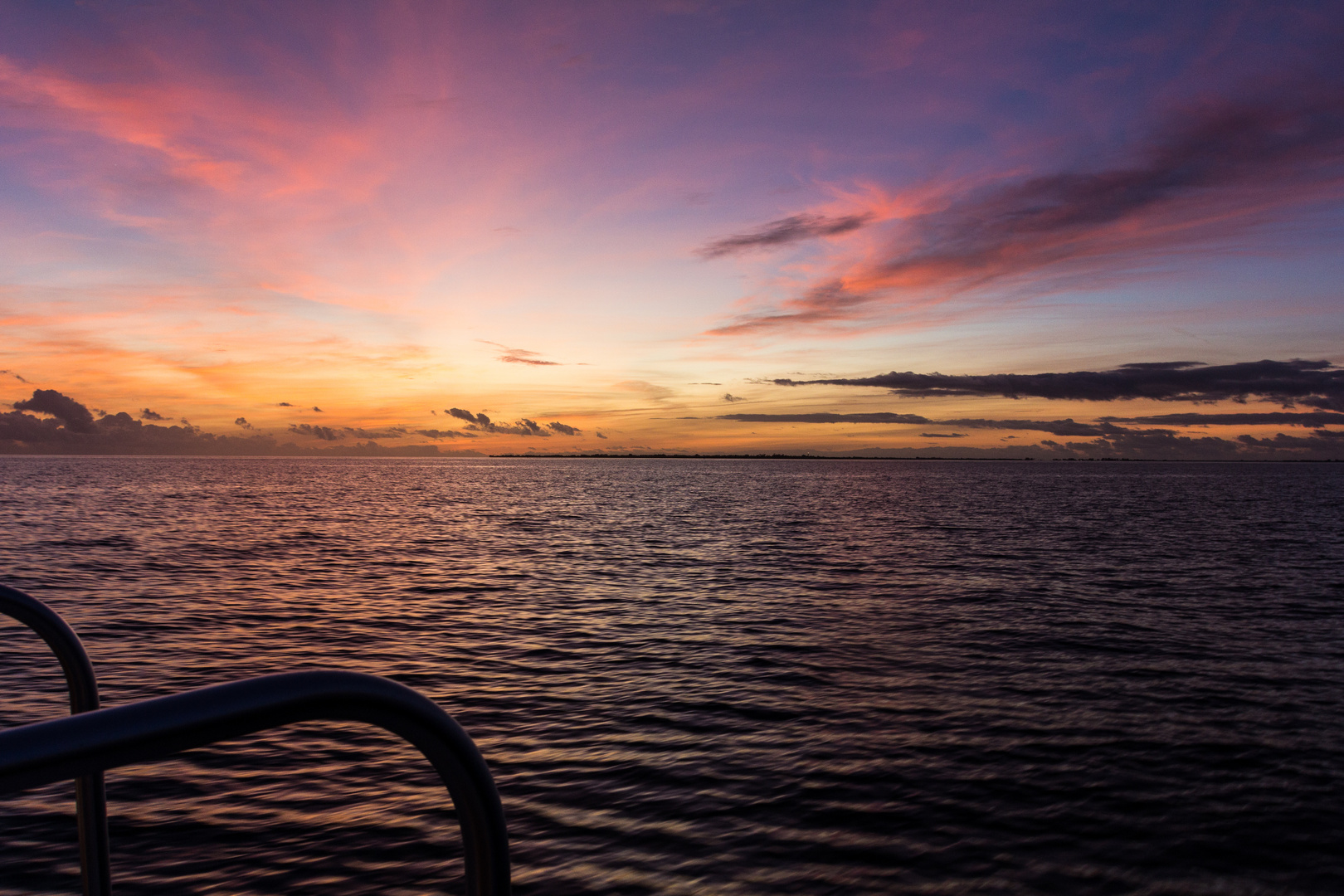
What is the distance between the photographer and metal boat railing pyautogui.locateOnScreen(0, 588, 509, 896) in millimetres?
1626

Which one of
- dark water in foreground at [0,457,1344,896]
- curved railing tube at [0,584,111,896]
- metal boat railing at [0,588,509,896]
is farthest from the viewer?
dark water in foreground at [0,457,1344,896]

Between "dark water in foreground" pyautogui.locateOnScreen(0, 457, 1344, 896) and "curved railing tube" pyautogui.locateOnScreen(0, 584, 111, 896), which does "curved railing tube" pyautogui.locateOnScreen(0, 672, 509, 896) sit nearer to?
"curved railing tube" pyautogui.locateOnScreen(0, 584, 111, 896)

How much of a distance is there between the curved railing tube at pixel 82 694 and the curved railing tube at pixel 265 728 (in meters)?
2.04

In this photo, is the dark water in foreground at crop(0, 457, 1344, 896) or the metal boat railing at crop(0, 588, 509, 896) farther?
the dark water in foreground at crop(0, 457, 1344, 896)

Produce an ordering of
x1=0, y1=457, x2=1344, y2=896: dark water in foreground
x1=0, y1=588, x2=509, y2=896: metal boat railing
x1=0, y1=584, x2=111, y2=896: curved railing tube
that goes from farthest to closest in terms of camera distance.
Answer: x1=0, y1=457, x2=1344, y2=896: dark water in foreground < x1=0, y1=584, x2=111, y2=896: curved railing tube < x1=0, y1=588, x2=509, y2=896: metal boat railing

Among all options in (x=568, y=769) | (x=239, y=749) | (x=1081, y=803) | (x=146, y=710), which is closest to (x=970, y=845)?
(x=1081, y=803)

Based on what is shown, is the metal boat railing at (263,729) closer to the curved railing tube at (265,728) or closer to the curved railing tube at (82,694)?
the curved railing tube at (265,728)

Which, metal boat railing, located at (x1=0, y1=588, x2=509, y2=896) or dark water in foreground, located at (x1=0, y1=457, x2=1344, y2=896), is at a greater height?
metal boat railing, located at (x1=0, y1=588, x2=509, y2=896)

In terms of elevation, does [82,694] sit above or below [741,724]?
above

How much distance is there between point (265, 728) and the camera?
1870mm

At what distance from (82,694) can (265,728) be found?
2.33 meters

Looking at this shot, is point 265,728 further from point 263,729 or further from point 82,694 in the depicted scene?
point 82,694

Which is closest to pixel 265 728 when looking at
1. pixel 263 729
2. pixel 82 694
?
pixel 263 729

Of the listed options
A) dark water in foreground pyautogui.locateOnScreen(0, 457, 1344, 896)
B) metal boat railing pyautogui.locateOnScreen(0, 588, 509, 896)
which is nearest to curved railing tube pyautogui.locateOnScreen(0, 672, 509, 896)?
metal boat railing pyautogui.locateOnScreen(0, 588, 509, 896)
